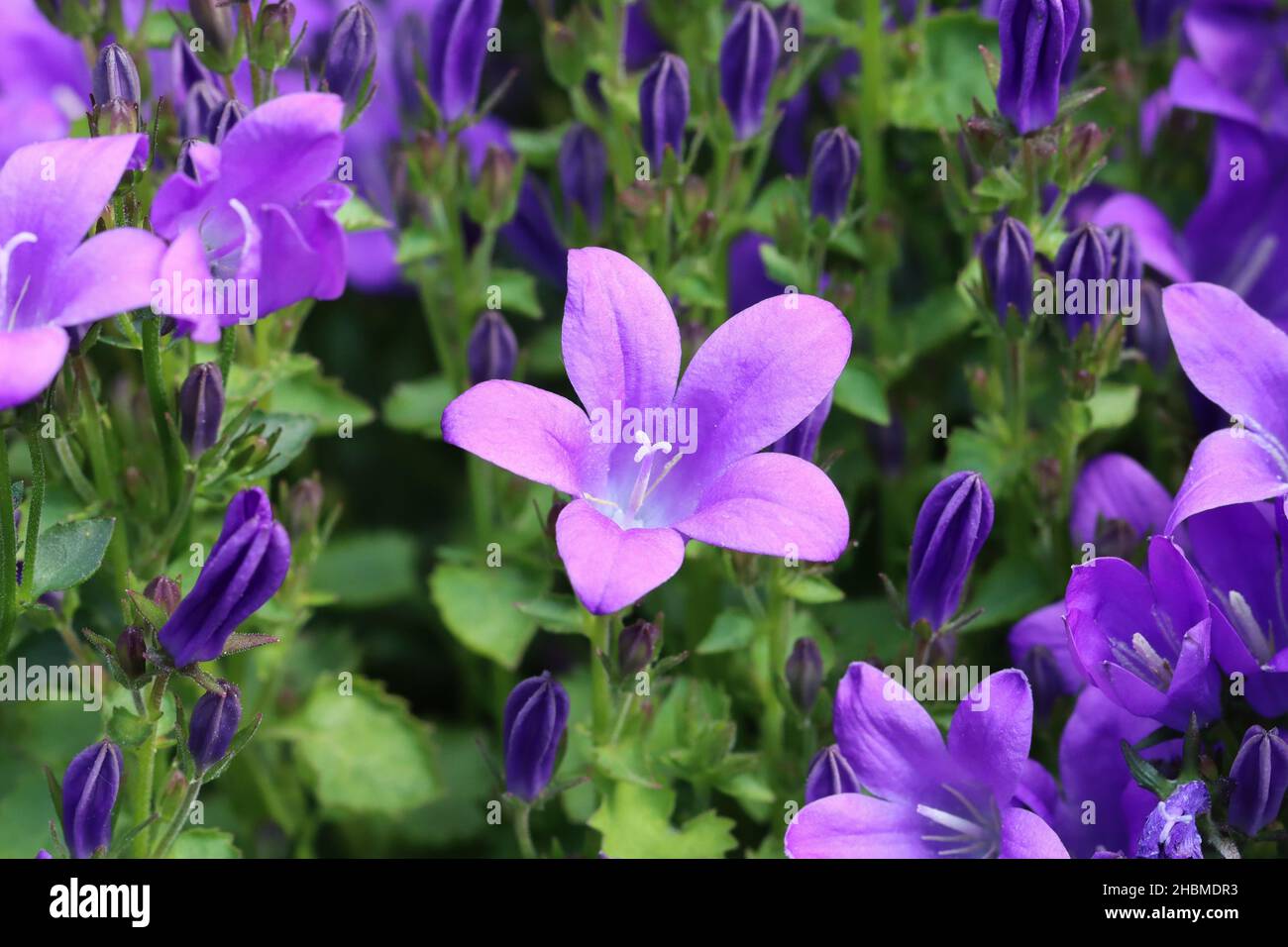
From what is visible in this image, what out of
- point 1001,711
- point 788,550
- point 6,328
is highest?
point 6,328

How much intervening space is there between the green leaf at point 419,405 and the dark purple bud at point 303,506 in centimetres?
28

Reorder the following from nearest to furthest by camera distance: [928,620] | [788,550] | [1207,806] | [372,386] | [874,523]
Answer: [788,550] < [1207,806] < [928,620] < [874,523] < [372,386]

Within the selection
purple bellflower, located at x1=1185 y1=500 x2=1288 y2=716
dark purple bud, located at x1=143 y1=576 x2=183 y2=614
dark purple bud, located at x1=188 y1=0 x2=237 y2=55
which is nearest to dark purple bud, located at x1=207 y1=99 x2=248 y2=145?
dark purple bud, located at x1=188 y1=0 x2=237 y2=55

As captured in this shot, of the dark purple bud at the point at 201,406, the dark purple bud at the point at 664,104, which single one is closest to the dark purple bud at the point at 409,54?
the dark purple bud at the point at 664,104

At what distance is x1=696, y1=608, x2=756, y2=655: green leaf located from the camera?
1.73m

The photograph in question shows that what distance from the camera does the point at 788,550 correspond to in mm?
1327

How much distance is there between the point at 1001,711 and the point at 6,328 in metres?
0.99

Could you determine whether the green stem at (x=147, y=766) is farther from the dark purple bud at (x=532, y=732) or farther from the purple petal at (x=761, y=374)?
the purple petal at (x=761, y=374)

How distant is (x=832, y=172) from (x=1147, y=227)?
1.58 ft

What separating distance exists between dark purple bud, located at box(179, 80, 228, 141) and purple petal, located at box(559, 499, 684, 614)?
682mm

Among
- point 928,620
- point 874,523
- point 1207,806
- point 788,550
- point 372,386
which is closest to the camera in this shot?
point 788,550

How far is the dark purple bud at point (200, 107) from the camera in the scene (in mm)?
1679
